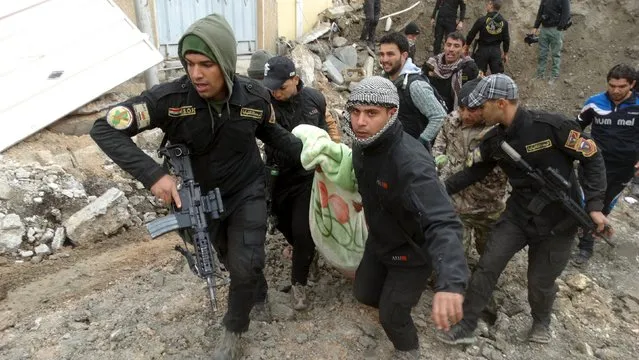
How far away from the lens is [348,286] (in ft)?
12.2

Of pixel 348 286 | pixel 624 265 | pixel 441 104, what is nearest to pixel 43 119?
pixel 348 286

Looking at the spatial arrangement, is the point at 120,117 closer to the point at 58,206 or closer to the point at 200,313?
the point at 200,313

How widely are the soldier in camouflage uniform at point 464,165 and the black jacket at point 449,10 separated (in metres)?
6.94

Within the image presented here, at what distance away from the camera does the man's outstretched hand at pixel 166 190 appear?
95.7 inches

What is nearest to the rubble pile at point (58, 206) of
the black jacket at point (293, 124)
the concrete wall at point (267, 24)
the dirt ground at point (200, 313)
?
the dirt ground at point (200, 313)

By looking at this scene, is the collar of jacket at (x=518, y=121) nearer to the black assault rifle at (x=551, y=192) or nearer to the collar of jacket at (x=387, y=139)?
the black assault rifle at (x=551, y=192)

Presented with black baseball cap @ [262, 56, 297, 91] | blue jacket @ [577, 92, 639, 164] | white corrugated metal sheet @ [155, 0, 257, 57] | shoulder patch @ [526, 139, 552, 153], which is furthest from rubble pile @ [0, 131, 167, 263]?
blue jacket @ [577, 92, 639, 164]

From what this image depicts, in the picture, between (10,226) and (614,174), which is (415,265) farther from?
(10,226)

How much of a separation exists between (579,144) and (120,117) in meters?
2.76

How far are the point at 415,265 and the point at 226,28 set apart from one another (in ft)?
5.55

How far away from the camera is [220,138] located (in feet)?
8.76

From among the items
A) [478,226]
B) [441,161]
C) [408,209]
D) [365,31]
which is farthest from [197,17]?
[408,209]

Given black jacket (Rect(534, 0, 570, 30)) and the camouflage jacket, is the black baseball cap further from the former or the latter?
black jacket (Rect(534, 0, 570, 30))

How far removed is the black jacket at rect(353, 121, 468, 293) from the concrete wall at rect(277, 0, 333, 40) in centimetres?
745
